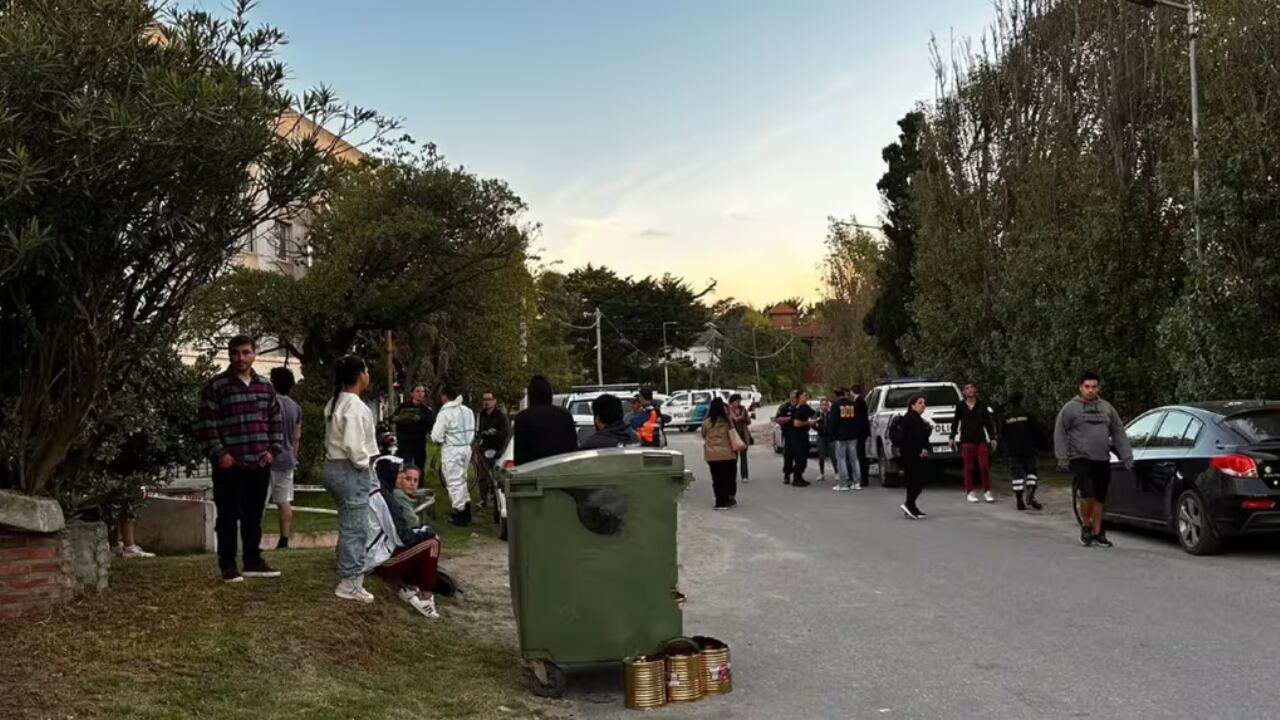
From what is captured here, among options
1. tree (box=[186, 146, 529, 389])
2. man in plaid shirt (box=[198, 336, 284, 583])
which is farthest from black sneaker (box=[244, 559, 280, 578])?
tree (box=[186, 146, 529, 389])

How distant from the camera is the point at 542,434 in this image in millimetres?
8336

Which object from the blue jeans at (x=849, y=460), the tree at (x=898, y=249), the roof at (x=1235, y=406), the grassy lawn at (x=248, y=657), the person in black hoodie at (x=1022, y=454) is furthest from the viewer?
the tree at (x=898, y=249)

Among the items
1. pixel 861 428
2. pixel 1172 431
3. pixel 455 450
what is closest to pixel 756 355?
pixel 861 428

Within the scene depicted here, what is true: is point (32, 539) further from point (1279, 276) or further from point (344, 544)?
point (1279, 276)

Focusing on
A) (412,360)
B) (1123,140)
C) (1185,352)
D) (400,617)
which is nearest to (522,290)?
(412,360)

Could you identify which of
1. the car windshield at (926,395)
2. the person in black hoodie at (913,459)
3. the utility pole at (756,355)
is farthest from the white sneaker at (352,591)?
the utility pole at (756,355)

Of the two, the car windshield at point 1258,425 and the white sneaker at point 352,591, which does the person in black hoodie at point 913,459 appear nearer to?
the car windshield at point 1258,425

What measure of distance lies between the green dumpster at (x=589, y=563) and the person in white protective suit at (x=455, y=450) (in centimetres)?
776

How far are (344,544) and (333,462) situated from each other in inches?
22.0

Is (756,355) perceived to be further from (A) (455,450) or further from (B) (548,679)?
(B) (548,679)

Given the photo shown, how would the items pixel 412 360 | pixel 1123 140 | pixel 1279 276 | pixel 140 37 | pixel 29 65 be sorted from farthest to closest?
pixel 412 360
pixel 1123 140
pixel 1279 276
pixel 140 37
pixel 29 65

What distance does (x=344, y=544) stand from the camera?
754cm

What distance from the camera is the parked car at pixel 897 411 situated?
65.3 feet

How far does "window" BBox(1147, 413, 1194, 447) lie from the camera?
11625 mm
